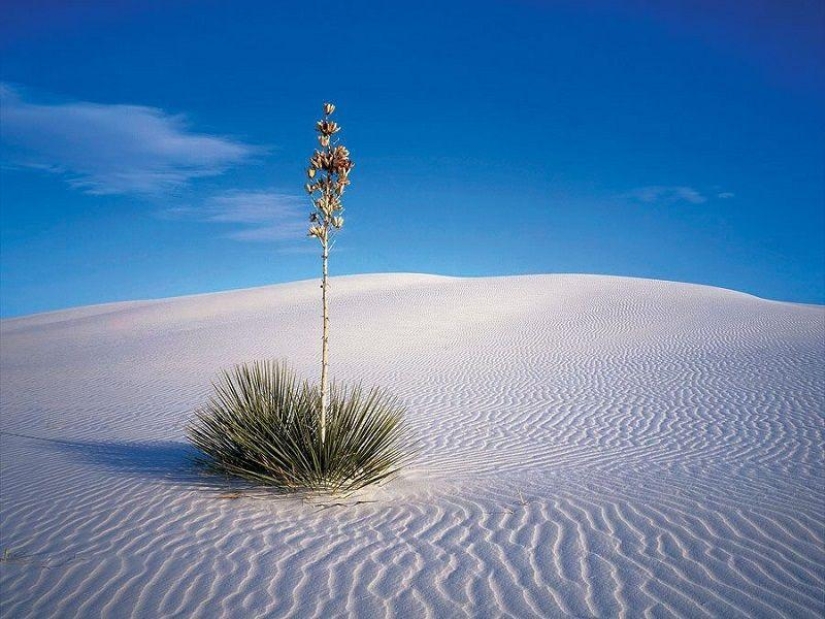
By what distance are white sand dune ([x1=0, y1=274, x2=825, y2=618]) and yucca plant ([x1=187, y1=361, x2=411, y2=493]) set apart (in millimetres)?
258

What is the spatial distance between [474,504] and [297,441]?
192 centimetres

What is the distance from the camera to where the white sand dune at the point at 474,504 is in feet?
12.3

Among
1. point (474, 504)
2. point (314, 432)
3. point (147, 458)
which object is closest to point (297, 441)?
point (314, 432)

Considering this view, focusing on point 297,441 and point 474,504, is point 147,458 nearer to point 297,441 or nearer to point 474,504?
point 297,441

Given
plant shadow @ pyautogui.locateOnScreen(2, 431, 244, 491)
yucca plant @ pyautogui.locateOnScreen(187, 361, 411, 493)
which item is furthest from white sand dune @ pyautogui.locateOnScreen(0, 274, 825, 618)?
yucca plant @ pyautogui.locateOnScreen(187, 361, 411, 493)

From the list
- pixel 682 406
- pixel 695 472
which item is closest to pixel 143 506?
pixel 695 472

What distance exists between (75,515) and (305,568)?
9.28 feet

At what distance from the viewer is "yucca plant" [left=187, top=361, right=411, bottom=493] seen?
552cm

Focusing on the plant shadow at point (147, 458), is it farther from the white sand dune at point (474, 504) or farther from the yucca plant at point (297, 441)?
the yucca plant at point (297, 441)

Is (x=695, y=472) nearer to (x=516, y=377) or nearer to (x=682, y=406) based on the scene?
(x=682, y=406)

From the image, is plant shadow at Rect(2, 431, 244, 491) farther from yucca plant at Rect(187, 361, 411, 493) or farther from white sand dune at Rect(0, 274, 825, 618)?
yucca plant at Rect(187, 361, 411, 493)

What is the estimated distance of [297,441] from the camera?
5656mm

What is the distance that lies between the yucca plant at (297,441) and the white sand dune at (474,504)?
26cm

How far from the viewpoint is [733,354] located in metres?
17.6
